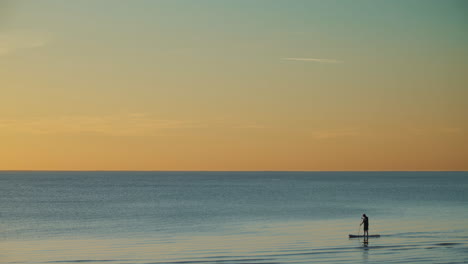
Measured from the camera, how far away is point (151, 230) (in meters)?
46.4

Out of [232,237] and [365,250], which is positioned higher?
[232,237]

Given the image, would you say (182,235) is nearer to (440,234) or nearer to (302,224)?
(302,224)

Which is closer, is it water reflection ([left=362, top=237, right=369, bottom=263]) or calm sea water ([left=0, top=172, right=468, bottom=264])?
water reflection ([left=362, top=237, right=369, bottom=263])

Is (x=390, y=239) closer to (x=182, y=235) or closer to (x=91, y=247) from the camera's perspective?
(x=182, y=235)

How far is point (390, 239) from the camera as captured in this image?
→ 3797 cm

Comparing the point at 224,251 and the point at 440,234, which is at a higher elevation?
the point at 440,234

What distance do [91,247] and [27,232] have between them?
1276 cm

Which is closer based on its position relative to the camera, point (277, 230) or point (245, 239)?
point (245, 239)

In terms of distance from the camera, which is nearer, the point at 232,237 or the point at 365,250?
the point at 365,250

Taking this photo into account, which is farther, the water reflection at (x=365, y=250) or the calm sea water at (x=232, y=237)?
the calm sea water at (x=232, y=237)

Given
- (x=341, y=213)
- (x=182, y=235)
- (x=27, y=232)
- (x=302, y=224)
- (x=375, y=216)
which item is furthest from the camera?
(x=341, y=213)

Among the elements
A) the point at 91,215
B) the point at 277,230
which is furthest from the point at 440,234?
the point at 91,215

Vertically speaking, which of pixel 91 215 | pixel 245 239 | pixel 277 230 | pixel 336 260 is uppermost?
pixel 91 215

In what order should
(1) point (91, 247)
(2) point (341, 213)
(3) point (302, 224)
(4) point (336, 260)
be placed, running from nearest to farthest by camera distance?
(4) point (336, 260) < (1) point (91, 247) < (3) point (302, 224) < (2) point (341, 213)
